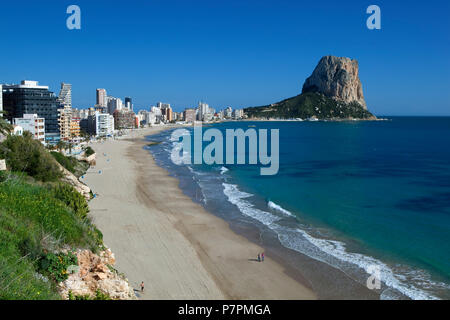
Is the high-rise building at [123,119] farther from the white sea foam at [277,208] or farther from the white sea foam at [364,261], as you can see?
the white sea foam at [364,261]

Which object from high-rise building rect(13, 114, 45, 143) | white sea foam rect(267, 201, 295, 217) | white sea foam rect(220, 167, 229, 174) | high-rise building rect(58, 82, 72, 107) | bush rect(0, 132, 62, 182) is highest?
high-rise building rect(58, 82, 72, 107)

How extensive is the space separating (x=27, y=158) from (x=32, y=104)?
189 feet

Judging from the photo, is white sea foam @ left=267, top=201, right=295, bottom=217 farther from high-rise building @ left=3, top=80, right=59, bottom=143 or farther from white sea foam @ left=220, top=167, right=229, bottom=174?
high-rise building @ left=3, top=80, right=59, bottom=143

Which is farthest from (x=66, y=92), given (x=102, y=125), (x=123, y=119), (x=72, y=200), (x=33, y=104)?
(x=72, y=200)

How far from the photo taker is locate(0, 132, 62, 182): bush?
22.3 metres

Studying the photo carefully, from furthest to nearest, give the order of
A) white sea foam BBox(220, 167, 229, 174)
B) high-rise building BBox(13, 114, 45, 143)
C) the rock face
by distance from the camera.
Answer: high-rise building BBox(13, 114, 45, 143)
white sea foam BBox(220, 167, 229, 174)
the rock face

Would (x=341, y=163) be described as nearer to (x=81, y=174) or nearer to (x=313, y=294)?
(x=81, y=174)

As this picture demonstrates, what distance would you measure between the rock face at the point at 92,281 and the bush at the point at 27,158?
585 inches

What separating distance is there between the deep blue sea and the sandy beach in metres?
2.73

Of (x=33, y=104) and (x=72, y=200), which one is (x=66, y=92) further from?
(x=72, y=200)

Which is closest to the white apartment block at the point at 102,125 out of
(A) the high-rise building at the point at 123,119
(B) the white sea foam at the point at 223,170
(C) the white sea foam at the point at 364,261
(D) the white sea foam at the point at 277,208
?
(A) the high-rise building at the point at 123,119

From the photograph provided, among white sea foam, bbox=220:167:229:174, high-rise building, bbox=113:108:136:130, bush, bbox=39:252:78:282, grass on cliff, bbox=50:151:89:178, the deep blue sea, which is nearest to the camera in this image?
bush, bbox=39:252:78:282

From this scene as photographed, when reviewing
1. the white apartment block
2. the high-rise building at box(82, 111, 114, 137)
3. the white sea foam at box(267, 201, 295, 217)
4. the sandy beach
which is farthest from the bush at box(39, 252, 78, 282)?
the high-rise building at box(82, 111, 114, 137)

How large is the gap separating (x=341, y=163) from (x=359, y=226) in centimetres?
3224
